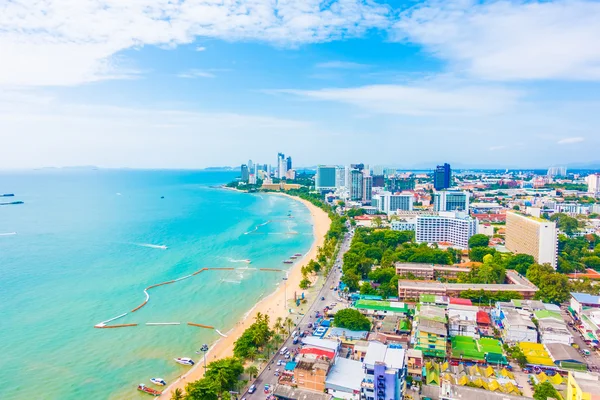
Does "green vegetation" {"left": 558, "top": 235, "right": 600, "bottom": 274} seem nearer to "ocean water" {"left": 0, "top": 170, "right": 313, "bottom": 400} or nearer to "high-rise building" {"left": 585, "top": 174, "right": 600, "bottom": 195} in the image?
"ocean water" {"left": 0, "top": 170, "right": 313, "bottom": 400}

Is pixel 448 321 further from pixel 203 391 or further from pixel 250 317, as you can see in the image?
pixel 203 391

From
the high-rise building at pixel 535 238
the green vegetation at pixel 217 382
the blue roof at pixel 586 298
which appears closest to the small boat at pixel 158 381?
the green vegetation at pixel 217 382

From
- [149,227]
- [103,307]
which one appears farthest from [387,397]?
[149,227]

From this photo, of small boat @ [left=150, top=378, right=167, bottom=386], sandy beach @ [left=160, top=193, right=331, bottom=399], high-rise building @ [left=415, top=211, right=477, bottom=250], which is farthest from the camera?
high-rise building @ [left=415, top=211, right=477, bottom=250]

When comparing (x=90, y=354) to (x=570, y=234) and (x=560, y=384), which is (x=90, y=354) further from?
(x=570, y=234)

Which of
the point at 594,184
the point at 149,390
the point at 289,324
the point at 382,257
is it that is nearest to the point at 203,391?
the point at 149,390

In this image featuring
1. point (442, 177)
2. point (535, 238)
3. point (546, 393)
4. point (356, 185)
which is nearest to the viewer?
point (546, 393)

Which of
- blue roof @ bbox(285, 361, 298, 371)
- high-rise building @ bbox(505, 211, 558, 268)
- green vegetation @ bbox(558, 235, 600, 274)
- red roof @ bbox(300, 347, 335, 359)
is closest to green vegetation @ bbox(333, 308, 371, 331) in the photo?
red roof @ bbox(300, 347, 335, 359)
